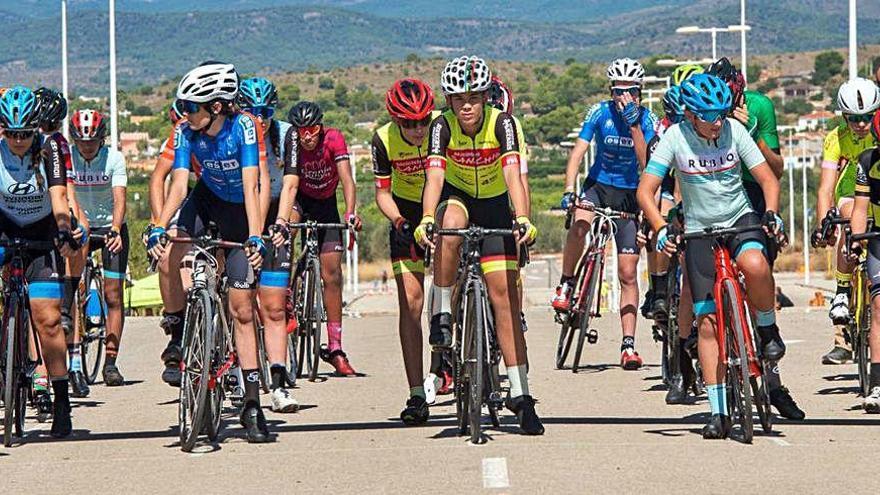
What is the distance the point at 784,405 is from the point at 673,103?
2.47 metres

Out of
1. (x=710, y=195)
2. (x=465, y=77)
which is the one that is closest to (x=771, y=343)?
(x=710, y=195)

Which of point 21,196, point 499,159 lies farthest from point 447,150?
point 21,196

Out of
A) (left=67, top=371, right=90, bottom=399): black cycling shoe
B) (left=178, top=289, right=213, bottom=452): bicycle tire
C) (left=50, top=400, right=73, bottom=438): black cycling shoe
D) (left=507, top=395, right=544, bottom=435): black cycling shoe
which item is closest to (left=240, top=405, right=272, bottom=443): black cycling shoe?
(left=178, top=289, right=213, bottom=452): bicycle tire

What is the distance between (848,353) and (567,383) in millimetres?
2999

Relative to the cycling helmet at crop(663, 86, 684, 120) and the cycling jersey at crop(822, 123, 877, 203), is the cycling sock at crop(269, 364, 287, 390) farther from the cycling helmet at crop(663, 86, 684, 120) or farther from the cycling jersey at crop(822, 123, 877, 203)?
the cycling jersey at crop(822, 123, 877, 203)

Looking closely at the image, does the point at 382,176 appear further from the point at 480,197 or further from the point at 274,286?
the point at 480,197

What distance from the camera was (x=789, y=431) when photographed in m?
12.2

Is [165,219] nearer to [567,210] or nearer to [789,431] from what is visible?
[789,431]

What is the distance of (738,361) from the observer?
11680 mm

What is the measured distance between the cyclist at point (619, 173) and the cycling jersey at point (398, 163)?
315cm

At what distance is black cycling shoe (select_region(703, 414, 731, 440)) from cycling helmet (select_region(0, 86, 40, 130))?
462 centimetres

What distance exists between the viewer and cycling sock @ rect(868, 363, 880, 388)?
1327 cm

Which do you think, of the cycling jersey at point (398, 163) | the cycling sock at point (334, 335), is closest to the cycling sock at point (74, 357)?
the cycling sock at point (334, 335)

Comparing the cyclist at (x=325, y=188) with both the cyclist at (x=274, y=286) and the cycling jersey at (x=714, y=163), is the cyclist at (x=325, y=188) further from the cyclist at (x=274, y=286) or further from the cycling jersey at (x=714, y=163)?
the cycling jersey at (x=714, y=163)
